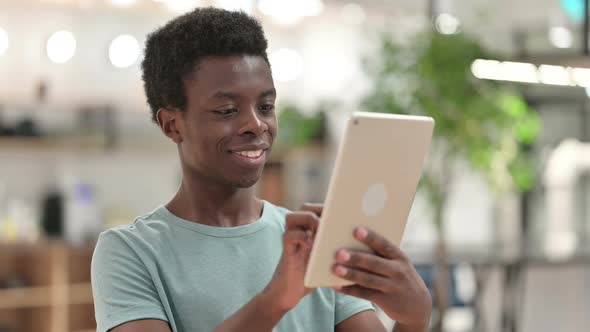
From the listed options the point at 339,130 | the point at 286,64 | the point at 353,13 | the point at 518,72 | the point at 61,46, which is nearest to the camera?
the point at 61,46

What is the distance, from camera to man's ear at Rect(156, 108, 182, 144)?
4.57 ft

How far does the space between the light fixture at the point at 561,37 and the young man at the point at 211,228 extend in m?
6.14

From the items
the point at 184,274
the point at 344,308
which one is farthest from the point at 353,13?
the point at 184,274

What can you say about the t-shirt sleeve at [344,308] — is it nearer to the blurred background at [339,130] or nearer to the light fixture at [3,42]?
the blurred background at [339,130]

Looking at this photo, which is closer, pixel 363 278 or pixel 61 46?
pixel 363 278

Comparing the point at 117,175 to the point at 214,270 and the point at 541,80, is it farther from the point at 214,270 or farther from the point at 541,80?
the point at 214,270

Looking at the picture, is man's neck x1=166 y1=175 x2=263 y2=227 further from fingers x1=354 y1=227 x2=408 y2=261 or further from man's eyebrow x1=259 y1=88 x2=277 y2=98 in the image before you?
fingers x1=354 y1=227 x2=408 y2=261

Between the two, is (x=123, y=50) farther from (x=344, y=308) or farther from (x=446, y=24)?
(x=344, y=308)

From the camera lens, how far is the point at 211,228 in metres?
1.39

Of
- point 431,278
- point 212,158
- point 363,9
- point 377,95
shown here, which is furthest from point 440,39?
point 212,158

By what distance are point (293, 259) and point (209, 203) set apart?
27 centimetres

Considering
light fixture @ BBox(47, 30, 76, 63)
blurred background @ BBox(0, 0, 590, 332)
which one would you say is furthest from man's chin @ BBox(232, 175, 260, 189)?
light fixture @ BBox(47, 30, 76, 63)

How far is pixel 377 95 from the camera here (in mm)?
5406

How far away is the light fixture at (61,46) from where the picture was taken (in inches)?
239
